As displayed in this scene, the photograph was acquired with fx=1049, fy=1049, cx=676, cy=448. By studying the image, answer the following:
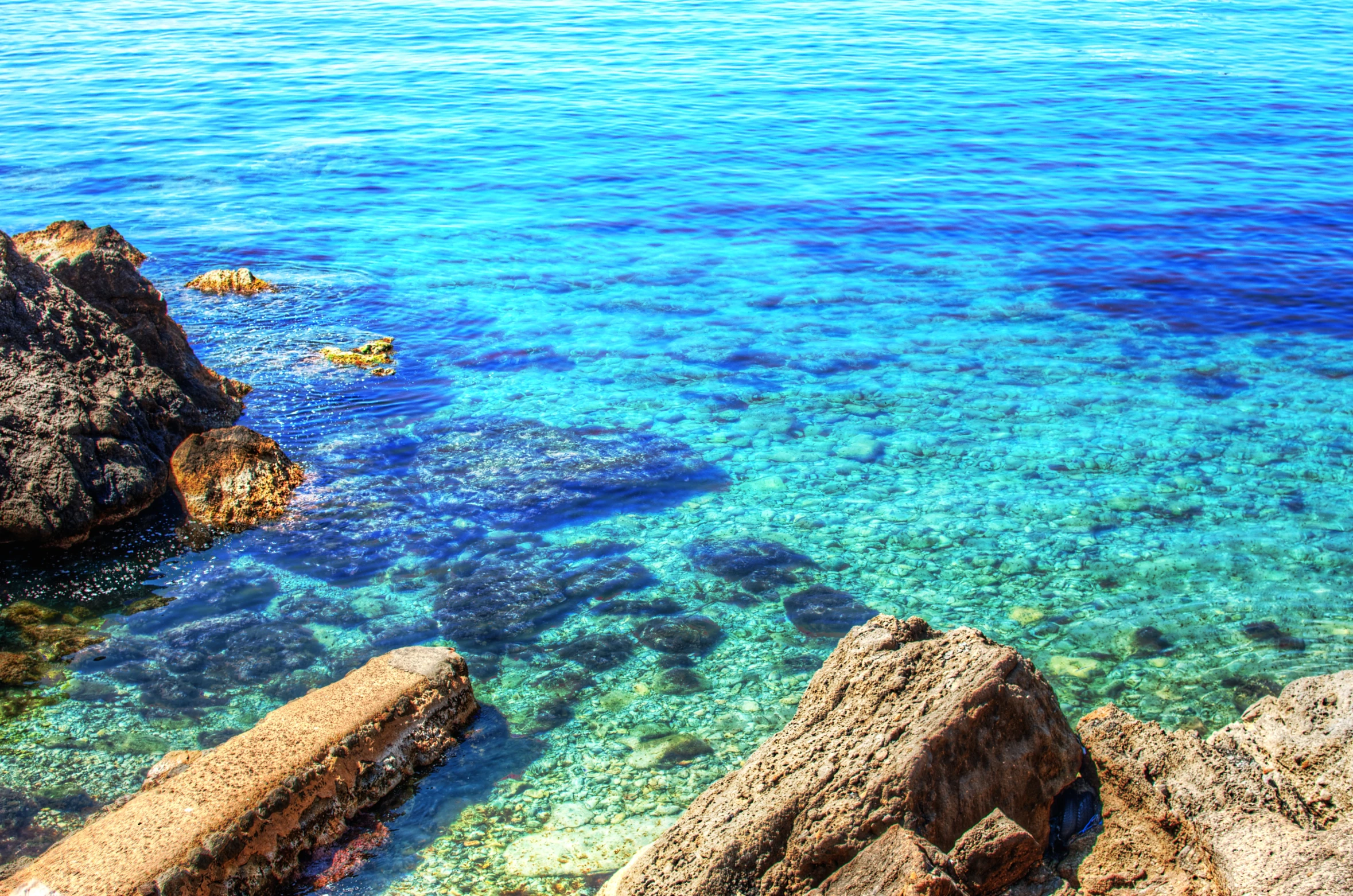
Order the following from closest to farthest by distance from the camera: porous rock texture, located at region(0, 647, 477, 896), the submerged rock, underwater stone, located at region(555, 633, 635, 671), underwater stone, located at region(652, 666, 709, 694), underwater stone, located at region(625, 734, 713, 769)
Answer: porous rock texture, located at region(0, 647, 477, 896) < underwater stone, located at region(625, 734, 713, 769) < underwater stone, located at region(652, 666, 709, 694) < underwater stone, located at region(555, 633, 635, 671) < the submerged rock

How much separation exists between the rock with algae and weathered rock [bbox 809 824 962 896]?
8031 millimetres

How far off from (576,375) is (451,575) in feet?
13.0

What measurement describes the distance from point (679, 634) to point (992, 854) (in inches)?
120

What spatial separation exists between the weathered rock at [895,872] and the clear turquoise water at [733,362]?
152cm

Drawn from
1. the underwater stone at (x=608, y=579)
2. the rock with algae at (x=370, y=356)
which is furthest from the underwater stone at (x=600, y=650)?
the rock with algae at (x=370, y=356)

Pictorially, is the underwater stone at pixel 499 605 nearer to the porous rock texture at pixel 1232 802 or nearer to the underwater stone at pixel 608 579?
the underwater stone at pixel 608 579

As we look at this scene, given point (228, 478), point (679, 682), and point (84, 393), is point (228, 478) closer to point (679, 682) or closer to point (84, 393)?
point (84, 393)

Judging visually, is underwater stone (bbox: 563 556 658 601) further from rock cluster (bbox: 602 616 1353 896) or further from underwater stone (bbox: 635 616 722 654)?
rock cluster (bbox: 602 616 1353 896)

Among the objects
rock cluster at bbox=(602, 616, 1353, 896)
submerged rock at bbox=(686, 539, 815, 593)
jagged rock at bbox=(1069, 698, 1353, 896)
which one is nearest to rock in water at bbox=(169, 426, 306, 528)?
submerged rock at bbox=(686, 539, 815, 593)

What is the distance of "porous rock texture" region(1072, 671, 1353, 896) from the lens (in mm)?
3934

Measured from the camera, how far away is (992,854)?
13.4ft

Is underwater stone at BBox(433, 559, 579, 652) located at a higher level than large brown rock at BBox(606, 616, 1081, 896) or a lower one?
lower

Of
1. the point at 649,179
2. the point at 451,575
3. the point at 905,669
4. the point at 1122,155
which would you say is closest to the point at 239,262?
the point at 649,179

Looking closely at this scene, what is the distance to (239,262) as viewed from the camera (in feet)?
45.6
